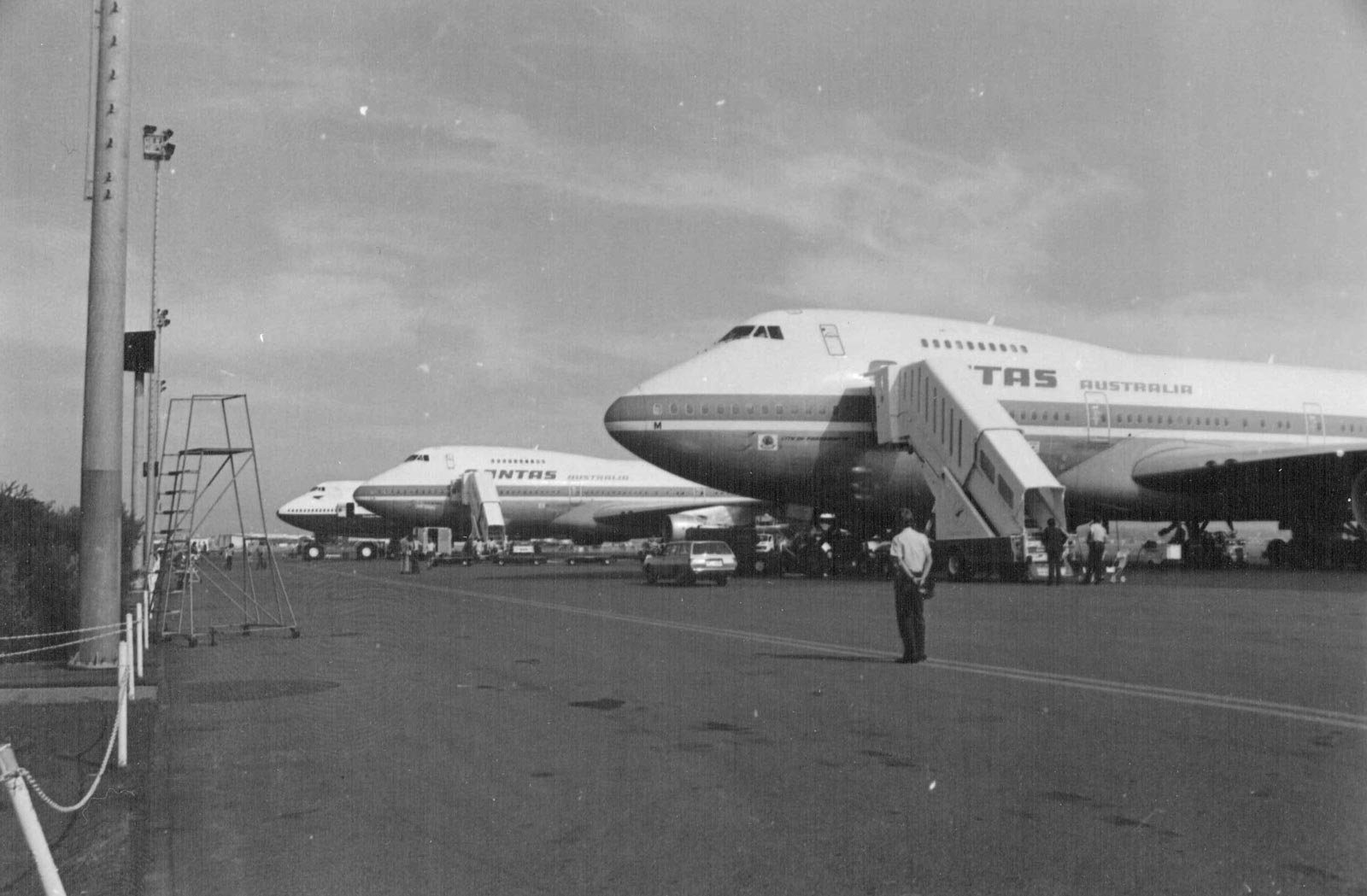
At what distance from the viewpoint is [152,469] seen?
27.8 meters

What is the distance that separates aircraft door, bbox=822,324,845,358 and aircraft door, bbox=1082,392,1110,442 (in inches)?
238

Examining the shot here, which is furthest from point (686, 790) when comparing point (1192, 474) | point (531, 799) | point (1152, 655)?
point (1192, 474)

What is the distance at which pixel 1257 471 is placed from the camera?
2705 centimetres

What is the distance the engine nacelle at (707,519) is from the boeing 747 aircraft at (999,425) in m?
10.3

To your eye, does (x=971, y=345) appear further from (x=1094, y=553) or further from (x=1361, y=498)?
(x=1361, y=498)

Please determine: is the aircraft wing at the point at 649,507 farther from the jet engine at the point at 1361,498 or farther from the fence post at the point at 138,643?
the fence post at the point at 138,643

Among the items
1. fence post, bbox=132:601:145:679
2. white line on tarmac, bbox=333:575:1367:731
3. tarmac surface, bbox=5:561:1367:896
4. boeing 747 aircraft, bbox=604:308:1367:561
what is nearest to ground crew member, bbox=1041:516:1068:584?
boeing 747 aircraft, bbox=604:308:1367:561

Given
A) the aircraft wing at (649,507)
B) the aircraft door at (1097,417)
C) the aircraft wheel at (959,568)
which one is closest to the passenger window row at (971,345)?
the aircraft door at (1097,417)

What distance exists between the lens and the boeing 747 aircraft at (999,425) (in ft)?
87.6

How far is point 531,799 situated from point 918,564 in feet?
21.3

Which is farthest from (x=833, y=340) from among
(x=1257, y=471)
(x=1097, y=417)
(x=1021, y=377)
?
(x=1257, y=471)

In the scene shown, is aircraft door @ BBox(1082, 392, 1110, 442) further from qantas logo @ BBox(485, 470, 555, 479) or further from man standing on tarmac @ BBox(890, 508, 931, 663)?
qantas logo @ BBox(485, 470, 555, 479)

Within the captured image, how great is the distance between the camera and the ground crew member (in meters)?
23.0

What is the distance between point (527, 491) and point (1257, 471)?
3323 centimetres
